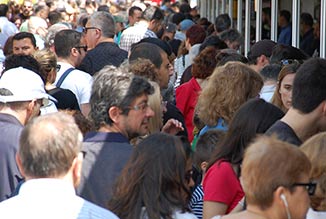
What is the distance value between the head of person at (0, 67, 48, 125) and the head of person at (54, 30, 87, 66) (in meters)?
2.84

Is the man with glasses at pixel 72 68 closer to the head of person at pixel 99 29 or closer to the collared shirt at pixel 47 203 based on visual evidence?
the head of person at pixel 99 29

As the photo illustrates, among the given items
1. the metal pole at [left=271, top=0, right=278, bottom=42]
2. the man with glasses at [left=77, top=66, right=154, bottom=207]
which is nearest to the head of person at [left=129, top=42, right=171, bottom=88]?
the man with glasses at [left=77, top=66, right=154, bottom=207]

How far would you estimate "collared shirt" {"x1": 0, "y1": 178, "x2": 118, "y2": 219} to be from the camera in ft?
13.2

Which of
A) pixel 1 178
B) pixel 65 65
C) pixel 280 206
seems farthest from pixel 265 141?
pixel 65 65

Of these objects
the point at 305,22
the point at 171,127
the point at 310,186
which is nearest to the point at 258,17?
the point at 305,22

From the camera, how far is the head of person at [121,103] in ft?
18.5

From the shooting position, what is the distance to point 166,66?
8734mm

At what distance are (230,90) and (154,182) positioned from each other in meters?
2.44

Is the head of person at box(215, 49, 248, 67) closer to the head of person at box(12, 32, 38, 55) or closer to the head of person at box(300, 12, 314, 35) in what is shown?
the head of person at box(12, 32, 38, 55)

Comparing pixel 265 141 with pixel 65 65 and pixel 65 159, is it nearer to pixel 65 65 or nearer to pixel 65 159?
pixel 65 159

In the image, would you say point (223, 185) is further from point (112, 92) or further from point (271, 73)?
point (271, 73)

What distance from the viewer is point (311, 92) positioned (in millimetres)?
5707

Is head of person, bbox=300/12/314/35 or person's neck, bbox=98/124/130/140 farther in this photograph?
head of person, bbox=300/12/314/35

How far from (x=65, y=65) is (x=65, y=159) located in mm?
5417
